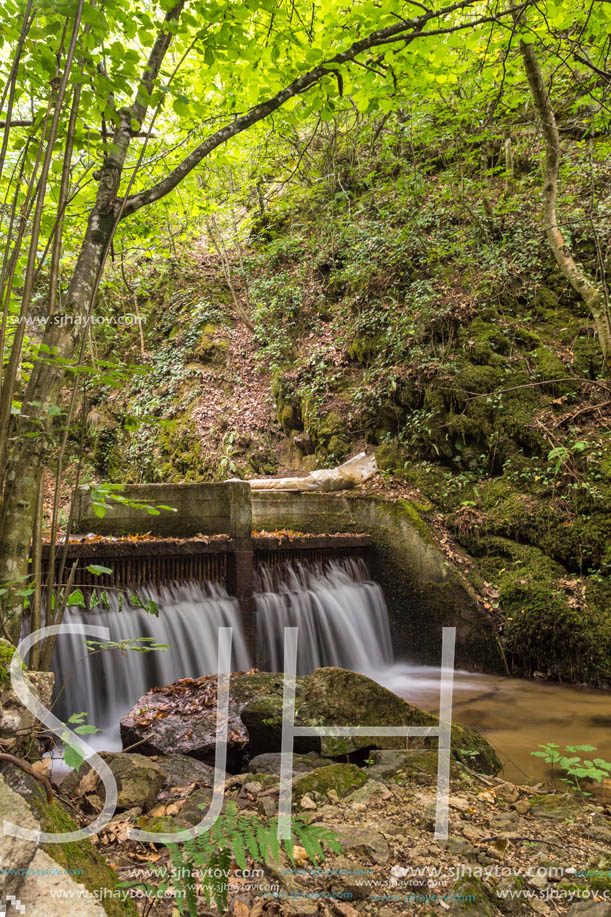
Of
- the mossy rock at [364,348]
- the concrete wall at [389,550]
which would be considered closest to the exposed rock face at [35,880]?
the concrete wall at [389,550]

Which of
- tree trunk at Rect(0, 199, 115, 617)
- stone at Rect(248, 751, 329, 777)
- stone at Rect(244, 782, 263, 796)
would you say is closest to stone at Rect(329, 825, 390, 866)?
stone at Rect(244, 782, 263, 796)

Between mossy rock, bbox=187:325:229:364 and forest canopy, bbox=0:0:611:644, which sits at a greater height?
mossy rock, bbox=187:325:229:364

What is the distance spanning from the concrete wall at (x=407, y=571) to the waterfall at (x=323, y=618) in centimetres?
39

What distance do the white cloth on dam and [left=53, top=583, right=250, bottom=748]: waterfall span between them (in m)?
2.89

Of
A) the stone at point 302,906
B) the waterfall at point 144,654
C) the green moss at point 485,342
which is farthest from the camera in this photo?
the green moss at point 485,342

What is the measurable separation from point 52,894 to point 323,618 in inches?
274

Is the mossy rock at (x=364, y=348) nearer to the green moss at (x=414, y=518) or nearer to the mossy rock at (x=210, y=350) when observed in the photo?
the green moss at (x=414, y=518)

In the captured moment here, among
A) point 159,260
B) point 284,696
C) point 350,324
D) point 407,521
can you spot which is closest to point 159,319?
point 159,260

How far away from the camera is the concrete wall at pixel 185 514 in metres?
7.56

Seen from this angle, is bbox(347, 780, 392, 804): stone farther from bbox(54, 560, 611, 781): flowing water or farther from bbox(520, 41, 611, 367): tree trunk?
bbox(520, 41, 611, 367): tree trunk

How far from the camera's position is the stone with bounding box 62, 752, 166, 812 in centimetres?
273

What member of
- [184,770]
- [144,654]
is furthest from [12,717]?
[144,654]

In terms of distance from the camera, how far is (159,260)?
18938mm

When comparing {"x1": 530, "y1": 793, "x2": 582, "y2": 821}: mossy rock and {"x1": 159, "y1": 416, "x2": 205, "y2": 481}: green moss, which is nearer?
{"x1": 530, "y1": 793, "x2": 582, "y2": 821}: mossy rock
